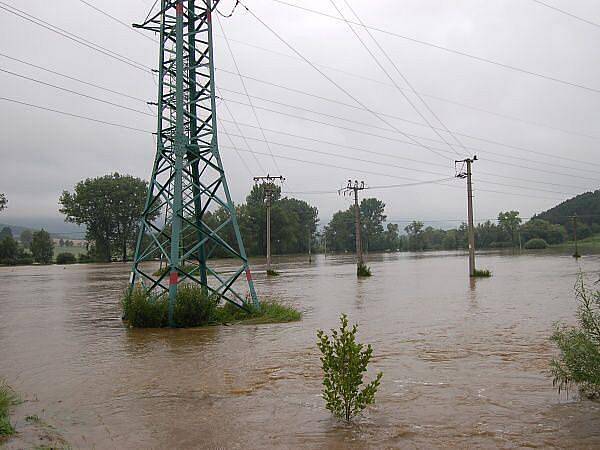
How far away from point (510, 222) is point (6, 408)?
140631 mm

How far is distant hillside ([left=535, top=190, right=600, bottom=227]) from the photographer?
120 meters

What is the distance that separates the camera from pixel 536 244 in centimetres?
11569

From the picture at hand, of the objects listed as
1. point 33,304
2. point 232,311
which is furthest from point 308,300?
point 33,304

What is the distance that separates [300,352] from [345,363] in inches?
208

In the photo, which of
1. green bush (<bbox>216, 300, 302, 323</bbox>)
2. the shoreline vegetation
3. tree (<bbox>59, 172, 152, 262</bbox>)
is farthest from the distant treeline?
the shoreline vegetation

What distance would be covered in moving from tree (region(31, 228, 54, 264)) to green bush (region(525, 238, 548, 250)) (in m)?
91.6

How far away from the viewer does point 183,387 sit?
9039mm

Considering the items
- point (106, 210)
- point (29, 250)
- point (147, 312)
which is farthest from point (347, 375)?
point (29, 250)

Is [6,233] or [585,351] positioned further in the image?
[6,233]

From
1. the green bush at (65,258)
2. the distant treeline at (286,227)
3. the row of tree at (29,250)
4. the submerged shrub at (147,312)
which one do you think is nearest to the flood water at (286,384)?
the submerged shrub at (147,312)

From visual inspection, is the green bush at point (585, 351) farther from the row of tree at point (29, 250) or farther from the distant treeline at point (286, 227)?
the row of tree at point (29, 250)

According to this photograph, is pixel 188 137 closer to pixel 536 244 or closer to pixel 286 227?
pixel 286 227

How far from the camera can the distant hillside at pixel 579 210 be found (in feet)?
395

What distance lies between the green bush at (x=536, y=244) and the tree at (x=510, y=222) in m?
15.6
